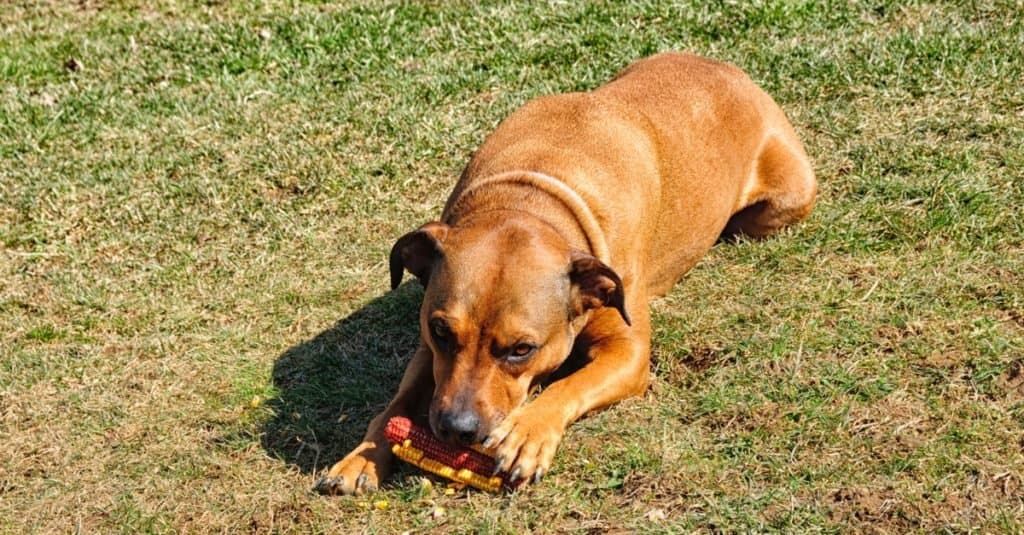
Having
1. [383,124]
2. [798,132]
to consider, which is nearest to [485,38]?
[383,124]

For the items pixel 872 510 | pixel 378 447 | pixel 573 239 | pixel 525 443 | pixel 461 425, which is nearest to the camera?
pixel 872 510

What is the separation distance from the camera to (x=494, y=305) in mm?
4824

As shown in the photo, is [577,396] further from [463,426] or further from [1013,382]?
[1013,382]

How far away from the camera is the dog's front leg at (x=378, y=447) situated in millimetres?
4930

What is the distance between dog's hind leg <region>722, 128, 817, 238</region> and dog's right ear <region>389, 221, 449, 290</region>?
2.54 meters

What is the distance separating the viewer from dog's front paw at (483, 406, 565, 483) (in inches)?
187

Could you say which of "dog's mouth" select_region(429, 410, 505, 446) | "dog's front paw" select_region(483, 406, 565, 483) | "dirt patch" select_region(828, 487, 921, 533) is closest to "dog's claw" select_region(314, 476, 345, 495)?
"dog's mouth" select_region(429, 410, 505, 446)

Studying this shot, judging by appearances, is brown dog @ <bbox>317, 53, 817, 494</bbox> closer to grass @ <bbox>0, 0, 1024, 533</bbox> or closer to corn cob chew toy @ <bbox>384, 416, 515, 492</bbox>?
corn cob chew toy @ <bbox>384, 416, 515, 492</bbox>

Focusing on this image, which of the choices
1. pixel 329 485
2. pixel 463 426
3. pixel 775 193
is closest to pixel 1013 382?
pixel 775 193

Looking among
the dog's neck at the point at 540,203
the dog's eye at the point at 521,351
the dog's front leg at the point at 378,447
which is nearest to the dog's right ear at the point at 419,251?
the dog's neck at the point at 540,203

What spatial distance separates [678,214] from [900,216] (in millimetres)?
1480

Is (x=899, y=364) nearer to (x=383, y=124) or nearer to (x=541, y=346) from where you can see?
(x=541, y=346)

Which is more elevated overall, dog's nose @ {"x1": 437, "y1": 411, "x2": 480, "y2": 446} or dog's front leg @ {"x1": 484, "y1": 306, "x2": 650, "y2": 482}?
dog's nose @ {"x1": 437, "y1": 411, "x2": 480, "y2": 446}

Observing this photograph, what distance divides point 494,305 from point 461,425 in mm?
505
